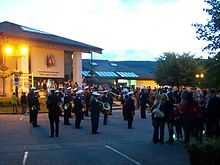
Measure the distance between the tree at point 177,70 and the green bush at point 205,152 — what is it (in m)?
68.8

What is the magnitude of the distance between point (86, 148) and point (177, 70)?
64552 mm

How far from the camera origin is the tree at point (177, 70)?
261 feet

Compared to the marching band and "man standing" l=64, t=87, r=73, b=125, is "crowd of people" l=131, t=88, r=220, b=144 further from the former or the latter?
"man standing" l=64, t=87, r=73, b=125

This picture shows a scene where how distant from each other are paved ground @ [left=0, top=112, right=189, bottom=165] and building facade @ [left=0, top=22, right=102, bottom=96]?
90.8 feet

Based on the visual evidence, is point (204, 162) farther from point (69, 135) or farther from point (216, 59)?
point (69, 135)

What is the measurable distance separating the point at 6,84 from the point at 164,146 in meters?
38.3

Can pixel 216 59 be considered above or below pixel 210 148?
above

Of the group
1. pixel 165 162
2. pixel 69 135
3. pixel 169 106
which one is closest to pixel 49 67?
pixel 69 135

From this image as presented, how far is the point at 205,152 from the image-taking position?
9.77m

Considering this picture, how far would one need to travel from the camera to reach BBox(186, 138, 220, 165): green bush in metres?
9.70

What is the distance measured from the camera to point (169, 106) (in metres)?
19.2

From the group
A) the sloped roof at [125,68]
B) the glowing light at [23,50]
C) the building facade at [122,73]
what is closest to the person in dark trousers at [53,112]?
the glowing light at [23,50]

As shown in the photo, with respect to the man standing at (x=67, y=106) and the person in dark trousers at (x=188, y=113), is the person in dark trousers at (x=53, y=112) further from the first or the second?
the man standing at (x=67, y=106)

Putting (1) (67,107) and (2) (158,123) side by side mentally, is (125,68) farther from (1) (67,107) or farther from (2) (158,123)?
(2) (158,123)
